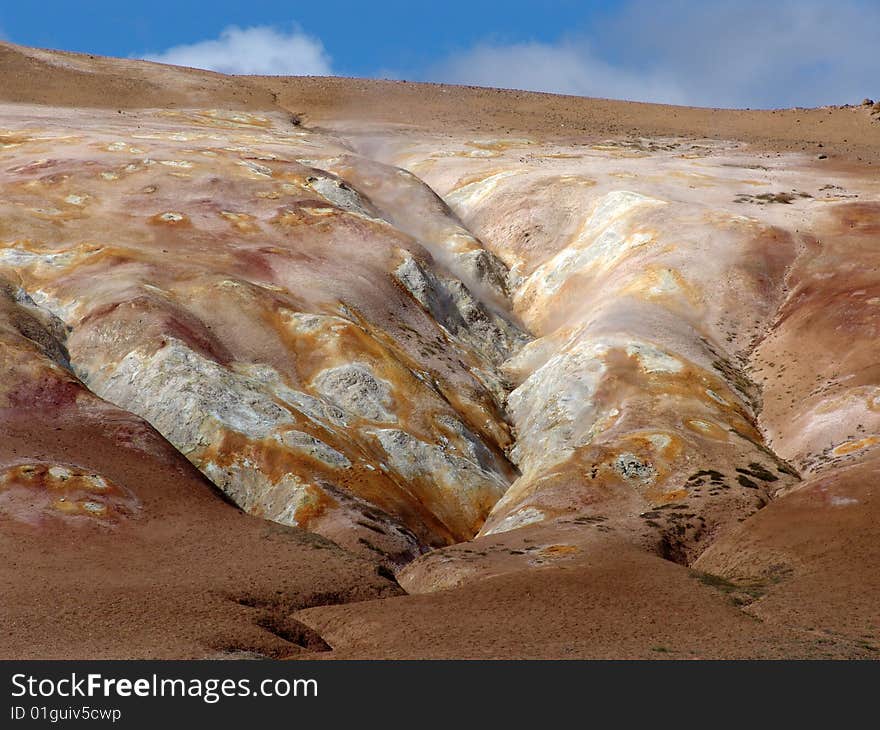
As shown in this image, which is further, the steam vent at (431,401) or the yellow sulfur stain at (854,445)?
the yellow sulfur stain at (854,445)

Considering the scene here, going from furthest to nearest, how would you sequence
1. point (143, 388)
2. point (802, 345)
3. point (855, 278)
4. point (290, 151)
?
1. point (290, 151)
2. point (855, 278)
3. point (802, 345)
4. point (143, 388)

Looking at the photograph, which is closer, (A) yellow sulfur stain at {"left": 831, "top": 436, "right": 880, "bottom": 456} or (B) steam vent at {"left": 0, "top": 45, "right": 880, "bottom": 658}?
(B) steam vent at {"left": 0, "top": 45, "right": 880, "bottom": 658}

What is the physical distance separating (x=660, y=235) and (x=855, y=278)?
1494 centimetres

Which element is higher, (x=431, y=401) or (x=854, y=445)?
(x=431, y=401)

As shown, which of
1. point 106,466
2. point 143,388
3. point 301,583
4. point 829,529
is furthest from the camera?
point 143,388

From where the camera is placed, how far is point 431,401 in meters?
60.3

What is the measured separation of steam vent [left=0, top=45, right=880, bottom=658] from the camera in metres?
34.3

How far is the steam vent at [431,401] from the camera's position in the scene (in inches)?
1352

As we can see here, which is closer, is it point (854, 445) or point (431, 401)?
point (854, 445)

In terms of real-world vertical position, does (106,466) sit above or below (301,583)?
above

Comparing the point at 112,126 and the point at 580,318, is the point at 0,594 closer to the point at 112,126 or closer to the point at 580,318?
the point at 580,318
